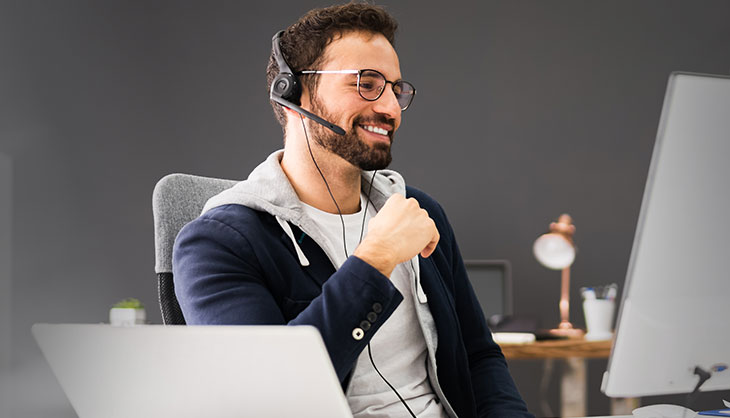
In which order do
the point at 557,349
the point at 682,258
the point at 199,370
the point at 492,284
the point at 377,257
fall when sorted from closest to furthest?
the point at 199,370 < the point at 682,258 < the point at 377,257 < the point at 557,349 < the point at 492,284

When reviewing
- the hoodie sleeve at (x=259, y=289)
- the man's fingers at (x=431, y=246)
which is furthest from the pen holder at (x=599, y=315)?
the hoodie sleeve at (x=259, y=289)

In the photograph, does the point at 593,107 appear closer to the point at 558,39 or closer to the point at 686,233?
the point at 558,39

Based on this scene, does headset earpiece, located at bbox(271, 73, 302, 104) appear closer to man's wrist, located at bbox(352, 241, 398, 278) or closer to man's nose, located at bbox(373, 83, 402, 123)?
man's nose, located at bbox(373, 83, 402, 123)

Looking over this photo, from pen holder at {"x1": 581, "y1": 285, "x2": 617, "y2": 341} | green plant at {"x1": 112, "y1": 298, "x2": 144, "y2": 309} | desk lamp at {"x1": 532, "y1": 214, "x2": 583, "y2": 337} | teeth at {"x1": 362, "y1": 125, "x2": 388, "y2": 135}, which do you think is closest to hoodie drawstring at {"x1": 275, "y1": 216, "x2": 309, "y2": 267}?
teeth at {"x1": 362, "y1": 125, "x2": 388, "y2": 135}

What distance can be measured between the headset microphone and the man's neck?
6cm

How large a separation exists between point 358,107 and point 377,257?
1.12 ft

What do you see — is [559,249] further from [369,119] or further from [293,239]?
[293,239]

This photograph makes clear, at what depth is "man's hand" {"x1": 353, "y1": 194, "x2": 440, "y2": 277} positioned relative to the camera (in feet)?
3.22

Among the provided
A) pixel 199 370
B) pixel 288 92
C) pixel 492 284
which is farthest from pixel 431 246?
pixel 492 284

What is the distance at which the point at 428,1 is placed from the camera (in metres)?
3.83

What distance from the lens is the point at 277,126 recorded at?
3.70m

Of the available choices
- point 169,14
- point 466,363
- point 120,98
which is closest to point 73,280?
point 120,98

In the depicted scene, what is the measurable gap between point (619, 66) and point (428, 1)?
1149mm

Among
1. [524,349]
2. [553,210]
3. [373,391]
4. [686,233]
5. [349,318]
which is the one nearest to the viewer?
[686,233]
